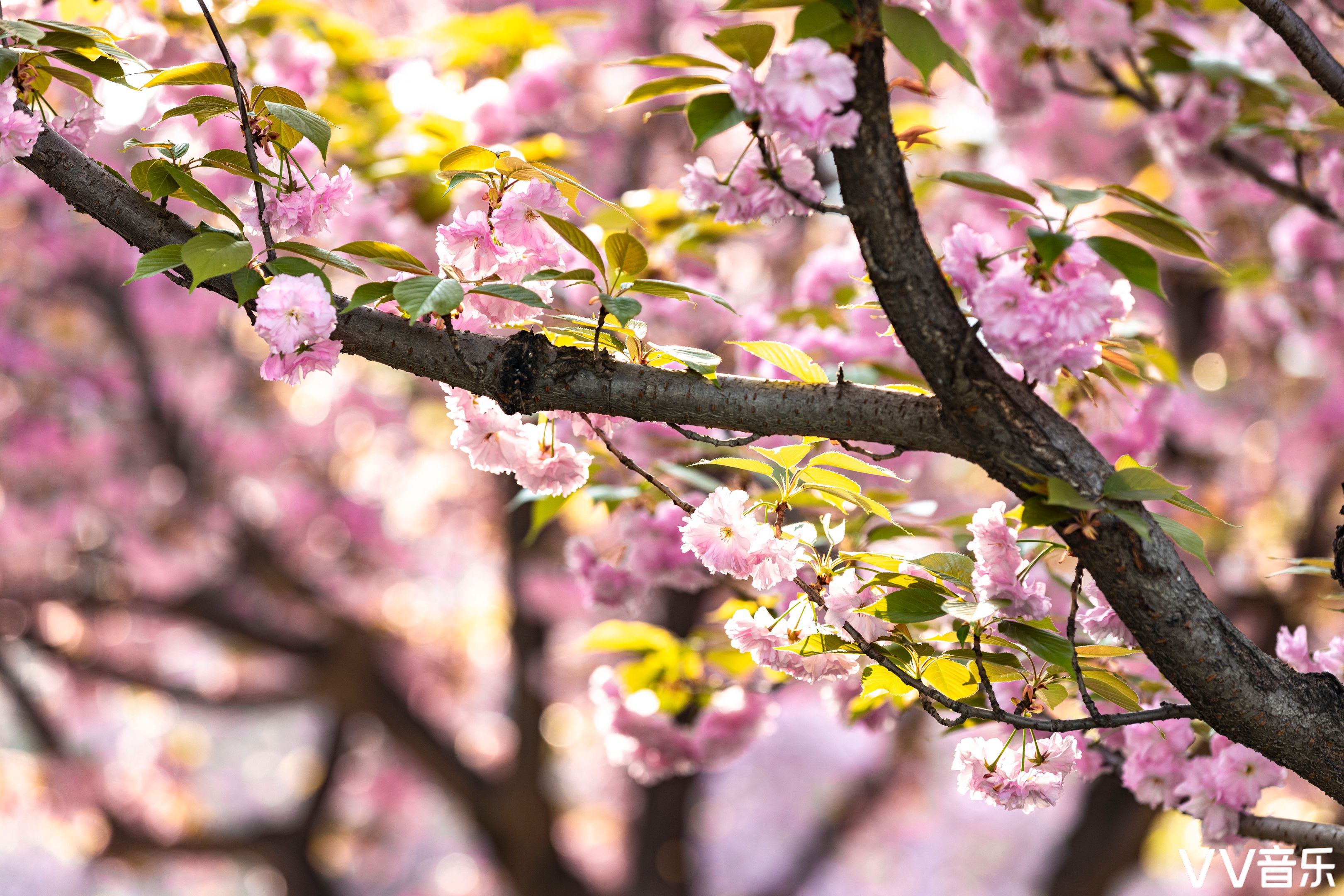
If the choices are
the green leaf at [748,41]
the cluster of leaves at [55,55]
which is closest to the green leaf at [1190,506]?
the green leaf at [748,41]

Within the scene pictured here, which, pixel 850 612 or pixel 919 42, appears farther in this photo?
pixel 850 612

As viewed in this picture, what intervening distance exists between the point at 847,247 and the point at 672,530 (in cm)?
83

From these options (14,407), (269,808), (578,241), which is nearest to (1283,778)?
(578,241)

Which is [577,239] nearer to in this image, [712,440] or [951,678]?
[712,440]

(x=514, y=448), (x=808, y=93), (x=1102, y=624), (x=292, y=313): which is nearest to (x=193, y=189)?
(x=292, y=313)

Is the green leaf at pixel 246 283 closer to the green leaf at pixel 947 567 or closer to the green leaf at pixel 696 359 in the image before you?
the green leaf at pixel 696 359

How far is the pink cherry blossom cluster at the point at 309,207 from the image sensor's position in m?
1.07

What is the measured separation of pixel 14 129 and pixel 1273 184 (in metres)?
2.11

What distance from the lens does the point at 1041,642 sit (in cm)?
100

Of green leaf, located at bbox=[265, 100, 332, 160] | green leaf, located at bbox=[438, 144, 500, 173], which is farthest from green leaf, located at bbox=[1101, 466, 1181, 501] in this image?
green leaf, located at bbox=[265, 100, 332, 160]

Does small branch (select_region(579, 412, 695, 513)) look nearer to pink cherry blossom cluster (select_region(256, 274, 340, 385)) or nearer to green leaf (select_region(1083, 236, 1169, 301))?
pink cherry blossom cluster (select_region(256, 274, 340, 385))

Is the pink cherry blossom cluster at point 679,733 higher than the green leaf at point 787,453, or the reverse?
the green leaf at point 787,453

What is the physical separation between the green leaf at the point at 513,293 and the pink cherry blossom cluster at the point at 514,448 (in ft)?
0.54

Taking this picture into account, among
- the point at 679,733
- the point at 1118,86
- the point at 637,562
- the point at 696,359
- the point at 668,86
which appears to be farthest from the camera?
the point at 1118,86
